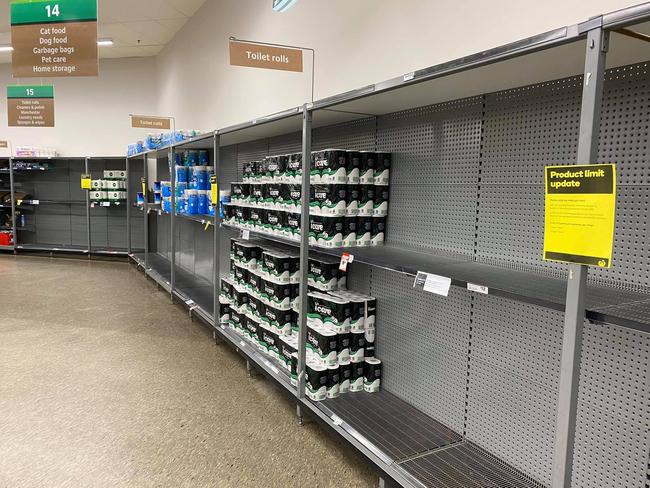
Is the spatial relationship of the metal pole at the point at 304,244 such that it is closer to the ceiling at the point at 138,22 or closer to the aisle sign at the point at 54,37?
the aisle sign at the point at 54,37

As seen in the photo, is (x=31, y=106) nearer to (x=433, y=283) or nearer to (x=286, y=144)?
(x=286, y=144)

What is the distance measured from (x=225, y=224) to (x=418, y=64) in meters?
2.20

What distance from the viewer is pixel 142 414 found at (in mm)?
3082

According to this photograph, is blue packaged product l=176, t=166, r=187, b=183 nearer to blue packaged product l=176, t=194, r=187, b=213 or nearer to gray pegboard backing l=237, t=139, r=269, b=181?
blue packaged product l=176, t=194, r=187, b=213

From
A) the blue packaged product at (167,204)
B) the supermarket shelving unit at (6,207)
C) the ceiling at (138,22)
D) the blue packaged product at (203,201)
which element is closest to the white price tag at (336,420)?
the blue packaged product at (203,201)

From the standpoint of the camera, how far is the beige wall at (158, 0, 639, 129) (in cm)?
229

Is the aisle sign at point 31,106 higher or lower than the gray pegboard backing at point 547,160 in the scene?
higher

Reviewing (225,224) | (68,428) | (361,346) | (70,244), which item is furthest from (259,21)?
(70,244)

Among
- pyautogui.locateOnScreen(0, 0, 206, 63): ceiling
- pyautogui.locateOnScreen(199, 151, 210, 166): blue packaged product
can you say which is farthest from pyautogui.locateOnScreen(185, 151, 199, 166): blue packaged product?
pyautogui.locateOnScreen(0, 0, 206, 63): ceiling

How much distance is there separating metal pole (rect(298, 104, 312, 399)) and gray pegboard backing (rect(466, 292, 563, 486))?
0.97m

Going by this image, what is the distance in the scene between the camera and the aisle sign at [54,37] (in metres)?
3.84

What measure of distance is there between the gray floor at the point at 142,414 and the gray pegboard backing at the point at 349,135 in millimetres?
A: 1788

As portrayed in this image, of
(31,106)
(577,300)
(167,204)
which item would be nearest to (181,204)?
(167,204)

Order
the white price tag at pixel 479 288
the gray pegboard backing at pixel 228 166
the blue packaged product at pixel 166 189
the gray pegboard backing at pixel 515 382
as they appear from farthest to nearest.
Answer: the blue packaged product at pixel 166 189, the gray pegboard backing at pixel 228 166, the gray pegboard backing at pixel 515 382, the white price tag at pixel 479 288
